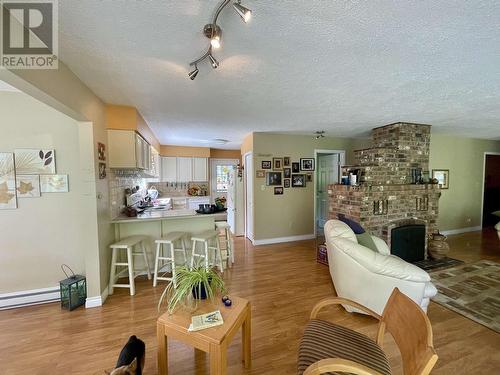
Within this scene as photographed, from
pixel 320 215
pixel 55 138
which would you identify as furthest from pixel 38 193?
pixel 320 215

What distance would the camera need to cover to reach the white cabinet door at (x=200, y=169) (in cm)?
682

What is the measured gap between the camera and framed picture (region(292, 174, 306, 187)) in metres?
4.89

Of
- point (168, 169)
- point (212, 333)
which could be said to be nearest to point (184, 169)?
point (168, 169)

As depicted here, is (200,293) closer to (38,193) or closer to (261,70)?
(261,70)

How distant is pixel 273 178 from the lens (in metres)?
4.73

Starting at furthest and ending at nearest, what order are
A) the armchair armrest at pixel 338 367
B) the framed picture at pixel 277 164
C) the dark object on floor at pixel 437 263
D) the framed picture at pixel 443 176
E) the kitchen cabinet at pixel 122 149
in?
the framed picture at pixel 443 176, the framed picture at pixel 277 164, the dark object on floor at pixel 437 263, the kitchen cabinet at pixel 122 149, the armchair armrest at pixel 338 367

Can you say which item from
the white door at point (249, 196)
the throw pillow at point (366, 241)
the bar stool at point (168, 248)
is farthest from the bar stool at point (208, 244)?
the throw pillow at point (366, 241)

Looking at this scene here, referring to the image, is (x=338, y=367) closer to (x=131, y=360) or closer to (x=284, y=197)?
(x=131, y=360)

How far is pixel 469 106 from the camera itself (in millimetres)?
2920

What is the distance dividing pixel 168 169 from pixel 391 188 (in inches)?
223

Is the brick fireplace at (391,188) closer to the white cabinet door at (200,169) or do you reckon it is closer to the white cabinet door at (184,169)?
the white cabinet door at (200,169)

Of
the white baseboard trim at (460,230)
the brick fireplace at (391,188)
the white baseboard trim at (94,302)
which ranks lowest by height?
the white baseboard trim at (94,302)

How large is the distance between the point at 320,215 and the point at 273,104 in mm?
3601

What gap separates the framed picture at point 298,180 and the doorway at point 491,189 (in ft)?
16.6
